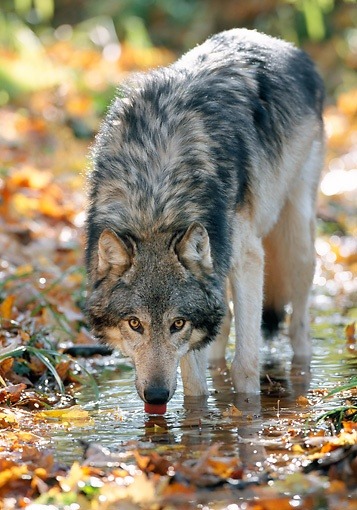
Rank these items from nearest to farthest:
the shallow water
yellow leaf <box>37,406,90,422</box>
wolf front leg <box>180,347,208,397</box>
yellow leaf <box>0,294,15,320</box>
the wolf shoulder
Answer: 1. the shallow water
2. yellow leaf <box>37,406,90,422</box>
3. wolf front leg <box>180,347,208,397</box>
4. the wolf shoulder
5. yellow leaf <box>0,294,15,320</box>

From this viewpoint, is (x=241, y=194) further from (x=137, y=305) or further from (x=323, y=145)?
(x=323, y=145)

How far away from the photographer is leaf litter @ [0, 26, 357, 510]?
13.2 feet

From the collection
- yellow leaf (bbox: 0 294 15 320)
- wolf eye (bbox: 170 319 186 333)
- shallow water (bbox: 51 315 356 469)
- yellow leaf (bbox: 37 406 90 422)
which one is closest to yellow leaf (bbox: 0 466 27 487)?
shallow water (bbox: 51 315 356 469)

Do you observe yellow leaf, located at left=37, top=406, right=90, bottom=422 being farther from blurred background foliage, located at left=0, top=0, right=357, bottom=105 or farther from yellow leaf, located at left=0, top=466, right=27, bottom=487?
blurred background foliage, located at left=0, top=0, right=357, bottom=105

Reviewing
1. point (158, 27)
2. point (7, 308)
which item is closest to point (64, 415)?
point (7, 308)

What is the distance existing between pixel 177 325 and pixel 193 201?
74cm

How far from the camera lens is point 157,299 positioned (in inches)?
207

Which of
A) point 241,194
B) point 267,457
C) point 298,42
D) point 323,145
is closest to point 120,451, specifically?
point 267,457

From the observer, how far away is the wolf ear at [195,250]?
5.27m

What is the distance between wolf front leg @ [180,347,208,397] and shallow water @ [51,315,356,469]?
0.07m

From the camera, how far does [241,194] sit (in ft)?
20.6

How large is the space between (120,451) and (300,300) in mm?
3270

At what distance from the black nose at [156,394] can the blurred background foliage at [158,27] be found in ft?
36.0

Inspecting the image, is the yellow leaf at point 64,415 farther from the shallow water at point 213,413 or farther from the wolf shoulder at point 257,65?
the wolf shoulder at point 257,65
